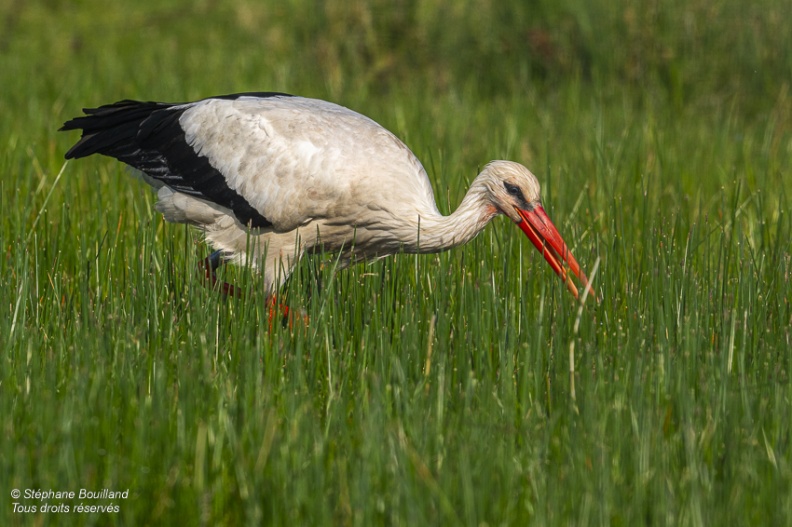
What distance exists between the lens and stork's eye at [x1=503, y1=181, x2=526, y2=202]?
15.3 feet

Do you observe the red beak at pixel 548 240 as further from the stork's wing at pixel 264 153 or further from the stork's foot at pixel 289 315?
the stork's foot at pixel 289 315

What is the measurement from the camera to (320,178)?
474cm

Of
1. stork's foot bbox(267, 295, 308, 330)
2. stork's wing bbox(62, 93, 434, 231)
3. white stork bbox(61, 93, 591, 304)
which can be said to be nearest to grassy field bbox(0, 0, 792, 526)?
stork's foot bbox(267, 295, 308, 330)

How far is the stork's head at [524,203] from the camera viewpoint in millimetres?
4621

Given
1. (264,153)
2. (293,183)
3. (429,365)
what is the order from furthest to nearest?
(264,153) → (293,183) → (429,365)

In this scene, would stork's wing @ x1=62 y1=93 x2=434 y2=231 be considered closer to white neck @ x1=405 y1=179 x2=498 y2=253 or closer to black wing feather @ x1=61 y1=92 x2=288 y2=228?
black wing feather @ x1=61 y1=92 x2=288 y2=228

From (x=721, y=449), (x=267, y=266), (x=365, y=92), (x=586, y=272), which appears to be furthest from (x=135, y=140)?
(x=365, y=92)

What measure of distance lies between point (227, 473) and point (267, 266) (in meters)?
2.05

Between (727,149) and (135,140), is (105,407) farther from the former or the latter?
(727,149)

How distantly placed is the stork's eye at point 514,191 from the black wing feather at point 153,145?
4.24 feet

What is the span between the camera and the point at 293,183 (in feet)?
15.8

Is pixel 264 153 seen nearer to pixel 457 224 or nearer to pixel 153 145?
pixel 153 145

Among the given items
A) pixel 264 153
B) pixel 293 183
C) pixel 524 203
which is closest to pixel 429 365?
pixel 524 203

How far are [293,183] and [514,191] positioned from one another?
3.14 ft
